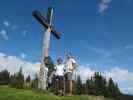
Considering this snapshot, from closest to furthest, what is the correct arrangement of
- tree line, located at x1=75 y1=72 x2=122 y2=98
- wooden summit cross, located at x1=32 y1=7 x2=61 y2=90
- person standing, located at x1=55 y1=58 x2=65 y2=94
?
person standing, located at x1=55 y1=58 x2=65 y2=94 < wooden summit cross, located at x1=32 y1=7 x2=61 y2=90 < tree line, located at x1=75 y1=72 x2=122 y2=98

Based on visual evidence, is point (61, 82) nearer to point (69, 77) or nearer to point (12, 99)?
point (69, 77)

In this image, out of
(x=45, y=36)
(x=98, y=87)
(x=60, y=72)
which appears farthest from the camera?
(x=98, y=87)

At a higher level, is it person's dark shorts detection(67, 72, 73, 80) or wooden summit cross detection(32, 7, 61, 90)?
wooden summit cross detection(32, 7, 61, 90)

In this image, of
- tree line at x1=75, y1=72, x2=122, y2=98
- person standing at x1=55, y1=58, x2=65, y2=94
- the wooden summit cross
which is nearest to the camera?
person standing at x1=55, y1=58, x2=65, y2=94

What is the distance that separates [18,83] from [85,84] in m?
79.1

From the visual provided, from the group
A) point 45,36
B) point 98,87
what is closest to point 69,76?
point 45,36

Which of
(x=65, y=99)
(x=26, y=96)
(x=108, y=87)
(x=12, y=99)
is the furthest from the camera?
(x=108, y=87)

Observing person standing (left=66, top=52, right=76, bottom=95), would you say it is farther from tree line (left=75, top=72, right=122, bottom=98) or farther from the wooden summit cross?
tree line (left=75, top=72, right=122, bottom=98)

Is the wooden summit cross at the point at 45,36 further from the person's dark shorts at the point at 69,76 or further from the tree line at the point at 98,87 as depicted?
the tree line at the point at 98,87

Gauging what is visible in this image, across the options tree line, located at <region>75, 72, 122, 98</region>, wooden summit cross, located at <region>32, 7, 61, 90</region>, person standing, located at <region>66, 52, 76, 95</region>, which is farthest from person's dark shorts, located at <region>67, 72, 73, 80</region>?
tree line, located at <region>75, 72, 122, 98</region>

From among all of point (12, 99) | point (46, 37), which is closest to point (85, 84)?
point (46, 37)

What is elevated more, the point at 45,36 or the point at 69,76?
the point at 45,36

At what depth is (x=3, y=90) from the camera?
14.2 metres

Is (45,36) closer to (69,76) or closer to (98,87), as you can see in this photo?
(69,76)
